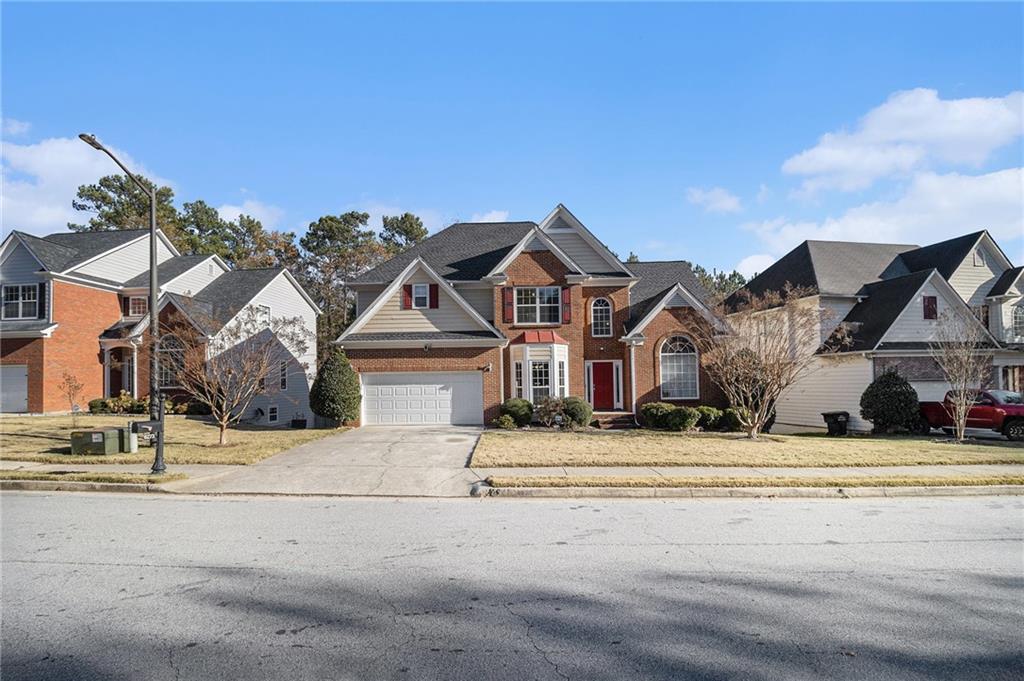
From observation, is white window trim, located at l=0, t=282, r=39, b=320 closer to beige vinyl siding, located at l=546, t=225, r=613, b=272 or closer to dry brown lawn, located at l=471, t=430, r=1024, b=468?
dry brown lawn, located at l=471, t=430, r=1024, b=468

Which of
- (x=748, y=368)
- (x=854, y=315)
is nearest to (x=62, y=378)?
(x=748, y=368)

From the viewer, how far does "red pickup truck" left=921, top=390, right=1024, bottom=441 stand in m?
20.0

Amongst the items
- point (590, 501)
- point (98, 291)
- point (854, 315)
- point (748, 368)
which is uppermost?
point (98, 291)

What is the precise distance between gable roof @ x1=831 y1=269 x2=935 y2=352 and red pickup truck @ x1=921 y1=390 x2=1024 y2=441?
402cm

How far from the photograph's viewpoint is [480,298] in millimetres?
26016

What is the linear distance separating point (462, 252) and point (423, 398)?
25.8 feet

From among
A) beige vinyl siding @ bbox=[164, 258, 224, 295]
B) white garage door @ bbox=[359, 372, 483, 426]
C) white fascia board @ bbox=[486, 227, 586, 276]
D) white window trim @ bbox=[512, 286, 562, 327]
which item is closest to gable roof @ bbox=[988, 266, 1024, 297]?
white fascia board @ bbox=[486, 227, 586, 276]

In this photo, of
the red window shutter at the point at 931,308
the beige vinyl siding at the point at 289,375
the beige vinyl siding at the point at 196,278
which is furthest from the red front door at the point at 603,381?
the beige vinyl siding at the point at 196,278

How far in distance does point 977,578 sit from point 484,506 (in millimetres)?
6535

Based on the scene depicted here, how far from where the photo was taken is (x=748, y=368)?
19.4 meters

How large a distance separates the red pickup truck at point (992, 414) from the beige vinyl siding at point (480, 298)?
17.2m

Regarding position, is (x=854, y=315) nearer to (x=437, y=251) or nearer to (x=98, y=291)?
(x=437, y=251)

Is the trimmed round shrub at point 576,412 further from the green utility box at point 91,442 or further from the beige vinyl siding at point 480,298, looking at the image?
the green utility box at point 91,442

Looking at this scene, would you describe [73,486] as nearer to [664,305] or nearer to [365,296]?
[365,296]
